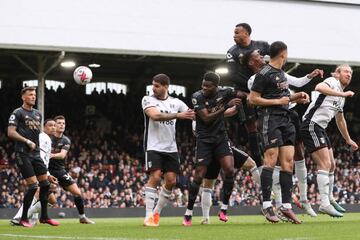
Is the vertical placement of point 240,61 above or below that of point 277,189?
above

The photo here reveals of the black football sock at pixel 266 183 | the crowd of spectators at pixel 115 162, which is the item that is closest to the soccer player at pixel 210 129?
the black football sock at pixel 266 183

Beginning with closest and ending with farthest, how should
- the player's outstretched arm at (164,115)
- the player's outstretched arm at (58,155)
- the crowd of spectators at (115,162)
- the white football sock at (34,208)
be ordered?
the player's outstretched arm at (164,115), the white football sock at (34,208), the player's outstretched arm at (58,155), the crowd of spectators at (115,162)

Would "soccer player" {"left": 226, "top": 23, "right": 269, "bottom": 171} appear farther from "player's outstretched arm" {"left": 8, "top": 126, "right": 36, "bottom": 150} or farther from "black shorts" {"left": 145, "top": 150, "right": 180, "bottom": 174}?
"player's outstretched arm" {"left": 8, "top": 126, "right": 36, "bottom": 150}

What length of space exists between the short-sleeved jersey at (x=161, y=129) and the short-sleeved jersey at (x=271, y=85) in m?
1.50

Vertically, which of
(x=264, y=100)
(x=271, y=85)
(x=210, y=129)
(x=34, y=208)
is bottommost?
(x=34, y=208)

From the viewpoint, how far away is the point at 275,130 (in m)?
11.3

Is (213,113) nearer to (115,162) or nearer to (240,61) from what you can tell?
(240,61)

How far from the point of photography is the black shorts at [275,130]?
11.2m

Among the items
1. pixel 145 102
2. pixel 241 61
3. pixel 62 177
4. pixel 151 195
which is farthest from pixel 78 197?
pixel 241 61

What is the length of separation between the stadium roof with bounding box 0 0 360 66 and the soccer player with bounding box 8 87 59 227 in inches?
490

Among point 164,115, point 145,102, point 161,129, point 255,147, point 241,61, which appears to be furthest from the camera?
point 255,147

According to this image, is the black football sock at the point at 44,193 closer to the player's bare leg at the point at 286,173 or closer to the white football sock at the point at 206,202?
the white football sock at the point at 206,202

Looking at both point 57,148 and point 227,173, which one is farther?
point 57,148

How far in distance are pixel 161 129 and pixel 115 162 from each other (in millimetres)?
18424
